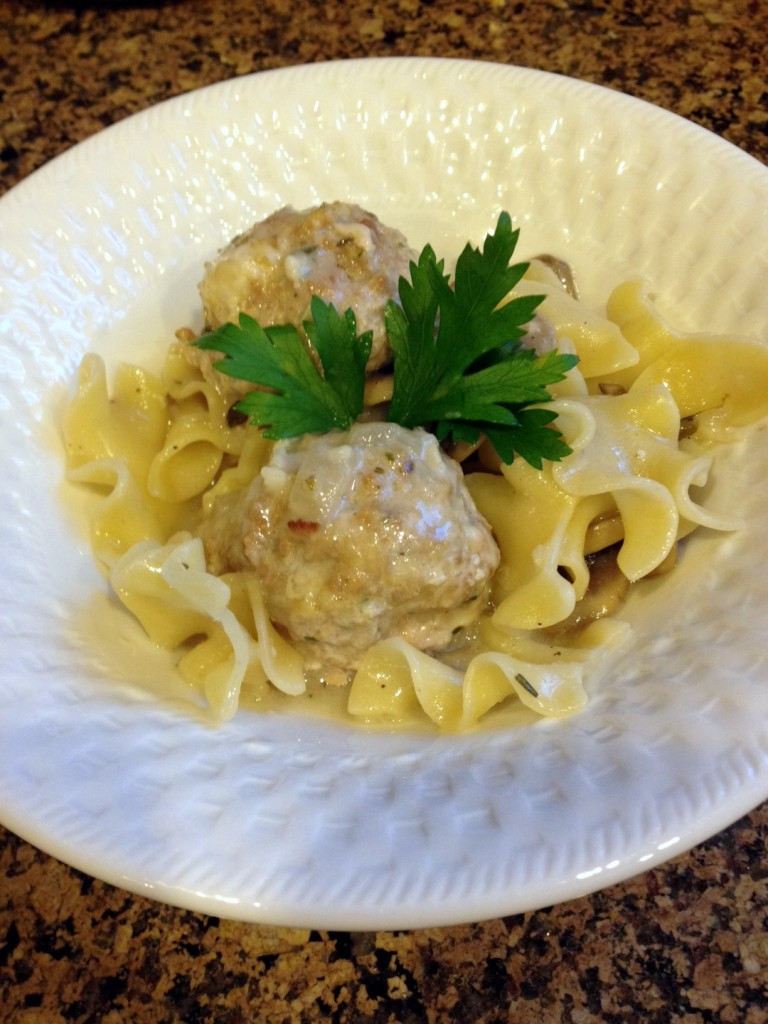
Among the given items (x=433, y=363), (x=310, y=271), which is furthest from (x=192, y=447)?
(x=433, y=363)

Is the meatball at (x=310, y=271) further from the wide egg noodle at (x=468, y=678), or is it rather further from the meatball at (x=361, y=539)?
the wide egg noodle at (x=468, y=678)

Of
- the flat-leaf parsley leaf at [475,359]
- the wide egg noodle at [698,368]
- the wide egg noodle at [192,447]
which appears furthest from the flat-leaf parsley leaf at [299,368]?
the wide egg noodle at [698,368]

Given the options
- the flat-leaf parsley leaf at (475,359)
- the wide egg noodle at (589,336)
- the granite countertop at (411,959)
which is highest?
the flat-leaf parsley leaf at (475,359)

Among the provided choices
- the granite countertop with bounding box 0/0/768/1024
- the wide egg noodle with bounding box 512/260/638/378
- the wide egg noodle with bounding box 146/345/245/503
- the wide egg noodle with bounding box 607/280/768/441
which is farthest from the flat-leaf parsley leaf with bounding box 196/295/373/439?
the granite countertop with bounding box 0/0/768/1024

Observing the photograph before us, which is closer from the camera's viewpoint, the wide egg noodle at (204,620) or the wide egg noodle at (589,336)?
the wide egg noodle at (204,620)

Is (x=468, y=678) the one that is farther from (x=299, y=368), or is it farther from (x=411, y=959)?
(x=299, y=368)

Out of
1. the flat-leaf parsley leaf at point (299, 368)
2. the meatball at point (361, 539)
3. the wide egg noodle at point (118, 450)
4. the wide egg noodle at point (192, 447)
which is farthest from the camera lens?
the wide egg noodle at point (192, 447)

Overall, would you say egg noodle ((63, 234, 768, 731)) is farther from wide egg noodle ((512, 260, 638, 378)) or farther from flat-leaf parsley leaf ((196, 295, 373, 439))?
flat-leaf parsley leaf ((196, 295, 373, 439))
